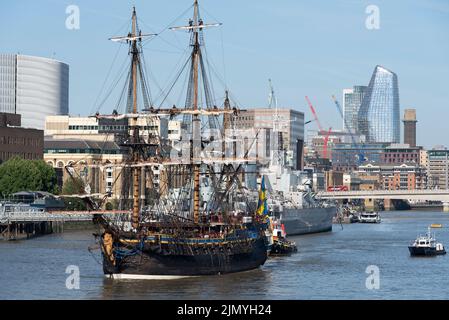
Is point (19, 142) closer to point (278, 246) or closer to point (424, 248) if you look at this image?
point (278, 246)

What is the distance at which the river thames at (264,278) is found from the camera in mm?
72750

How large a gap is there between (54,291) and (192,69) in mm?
28904

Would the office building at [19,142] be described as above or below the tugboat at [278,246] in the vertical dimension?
above

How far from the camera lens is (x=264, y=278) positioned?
84438mm

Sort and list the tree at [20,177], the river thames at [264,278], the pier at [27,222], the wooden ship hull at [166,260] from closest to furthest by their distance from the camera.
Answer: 1. the river thames at [264,278]
2. the wooden ship hull at [166,260]
3. the pier at [27,222]
4. the tree at [20,177]

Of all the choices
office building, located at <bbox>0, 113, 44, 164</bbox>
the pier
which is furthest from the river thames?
office building, located at <bbox>0, 113, 44, 164</bbox>

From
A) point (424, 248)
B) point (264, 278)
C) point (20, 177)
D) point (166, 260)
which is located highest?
point (20, 177)

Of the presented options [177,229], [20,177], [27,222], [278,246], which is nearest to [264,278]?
[177,229]

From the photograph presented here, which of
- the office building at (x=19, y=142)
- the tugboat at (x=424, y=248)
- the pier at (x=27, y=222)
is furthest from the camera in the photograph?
the office building at (x=19, y=142)

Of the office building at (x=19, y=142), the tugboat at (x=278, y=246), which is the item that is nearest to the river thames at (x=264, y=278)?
the tugboat at (x=278, y=246)

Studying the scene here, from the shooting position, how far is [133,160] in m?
91.6

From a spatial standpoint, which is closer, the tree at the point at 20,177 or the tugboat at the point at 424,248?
the tugboat at the point at 424,248

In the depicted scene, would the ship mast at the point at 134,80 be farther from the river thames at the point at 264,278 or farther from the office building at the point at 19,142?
the office building at the point at 19,142

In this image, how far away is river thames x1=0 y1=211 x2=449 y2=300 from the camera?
72.8 metres
